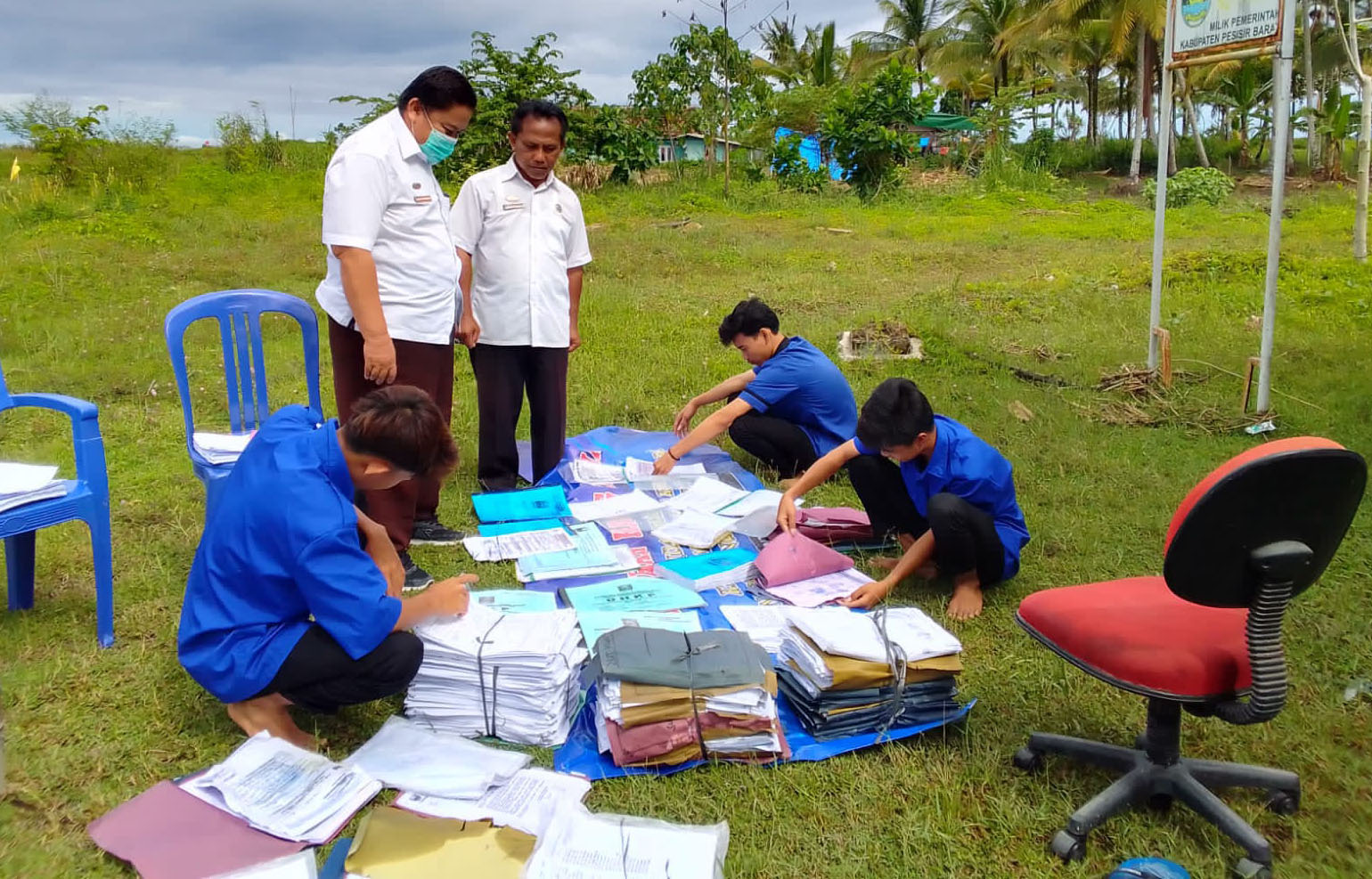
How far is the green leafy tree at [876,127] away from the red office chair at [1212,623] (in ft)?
52.6

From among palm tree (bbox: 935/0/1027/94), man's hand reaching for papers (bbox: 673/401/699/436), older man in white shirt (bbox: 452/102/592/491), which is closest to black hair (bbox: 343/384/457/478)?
older man in white shirt (bbox: 452/102/592/491)

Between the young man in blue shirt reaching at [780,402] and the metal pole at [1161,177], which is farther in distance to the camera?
the metal pole at [1161,177]

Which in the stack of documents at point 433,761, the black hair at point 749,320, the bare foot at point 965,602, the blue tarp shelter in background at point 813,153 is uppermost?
the blue tarp shelter in background at point 813,153

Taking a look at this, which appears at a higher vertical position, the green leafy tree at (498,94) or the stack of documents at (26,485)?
the green leafy tree at (498,94)

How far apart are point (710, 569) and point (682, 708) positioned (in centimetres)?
136

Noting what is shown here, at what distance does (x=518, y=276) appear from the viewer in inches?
176

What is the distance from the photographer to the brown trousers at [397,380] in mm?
3713

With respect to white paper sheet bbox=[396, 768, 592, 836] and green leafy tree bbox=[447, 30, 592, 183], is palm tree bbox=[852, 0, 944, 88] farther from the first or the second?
white paper sheet bbox=[396, 768, 592, 836]

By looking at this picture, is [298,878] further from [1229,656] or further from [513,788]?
[1229,656]

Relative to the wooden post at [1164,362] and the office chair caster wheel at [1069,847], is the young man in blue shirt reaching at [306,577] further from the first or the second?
the wooden post at [1164,362]

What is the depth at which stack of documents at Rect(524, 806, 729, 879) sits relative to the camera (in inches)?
83.7

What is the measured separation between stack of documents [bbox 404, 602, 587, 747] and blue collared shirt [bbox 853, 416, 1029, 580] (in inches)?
58.1

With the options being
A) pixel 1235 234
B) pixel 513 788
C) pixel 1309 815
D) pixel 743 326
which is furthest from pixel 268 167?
pixel 1309 815

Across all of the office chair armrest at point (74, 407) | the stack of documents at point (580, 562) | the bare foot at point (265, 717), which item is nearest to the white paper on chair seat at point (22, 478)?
the office chair armrest at point (74, 407)
